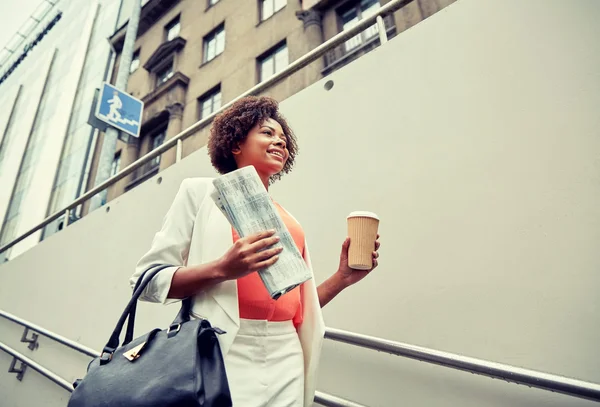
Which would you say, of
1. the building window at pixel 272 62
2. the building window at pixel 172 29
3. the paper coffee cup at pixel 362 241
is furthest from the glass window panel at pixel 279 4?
the paper coffee cup at pixel 362 241

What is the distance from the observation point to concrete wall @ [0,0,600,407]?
50.1 inches

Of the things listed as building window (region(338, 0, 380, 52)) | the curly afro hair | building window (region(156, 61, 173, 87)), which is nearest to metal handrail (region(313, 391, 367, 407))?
the curly afro hair

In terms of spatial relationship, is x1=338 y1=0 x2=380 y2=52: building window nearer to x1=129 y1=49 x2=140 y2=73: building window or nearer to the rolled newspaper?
the rolled newspaper

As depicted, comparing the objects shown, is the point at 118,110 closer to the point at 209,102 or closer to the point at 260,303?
the point at 209,102

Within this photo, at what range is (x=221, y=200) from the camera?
0.91 m

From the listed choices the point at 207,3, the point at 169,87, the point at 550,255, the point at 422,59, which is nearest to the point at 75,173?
the point at 169,87

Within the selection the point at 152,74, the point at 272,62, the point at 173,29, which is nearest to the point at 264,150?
the point at 272,62

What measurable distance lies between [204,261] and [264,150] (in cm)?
44

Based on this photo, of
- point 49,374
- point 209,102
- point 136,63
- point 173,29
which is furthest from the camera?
point 136,63

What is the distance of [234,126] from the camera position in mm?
1341

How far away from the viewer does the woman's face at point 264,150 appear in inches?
48.0

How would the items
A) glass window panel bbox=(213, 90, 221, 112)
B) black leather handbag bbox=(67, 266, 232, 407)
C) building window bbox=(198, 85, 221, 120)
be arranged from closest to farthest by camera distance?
black leather handbag bbox=(67, 266, 232, 407) → glass window panel bbox=(213, 90, 221, 112) → building window bbox=(198, 85, 221, 120)

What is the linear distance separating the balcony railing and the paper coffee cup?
20.2 feet

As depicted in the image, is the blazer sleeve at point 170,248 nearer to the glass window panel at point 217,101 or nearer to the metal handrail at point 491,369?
the metal handrail at point 491,369
